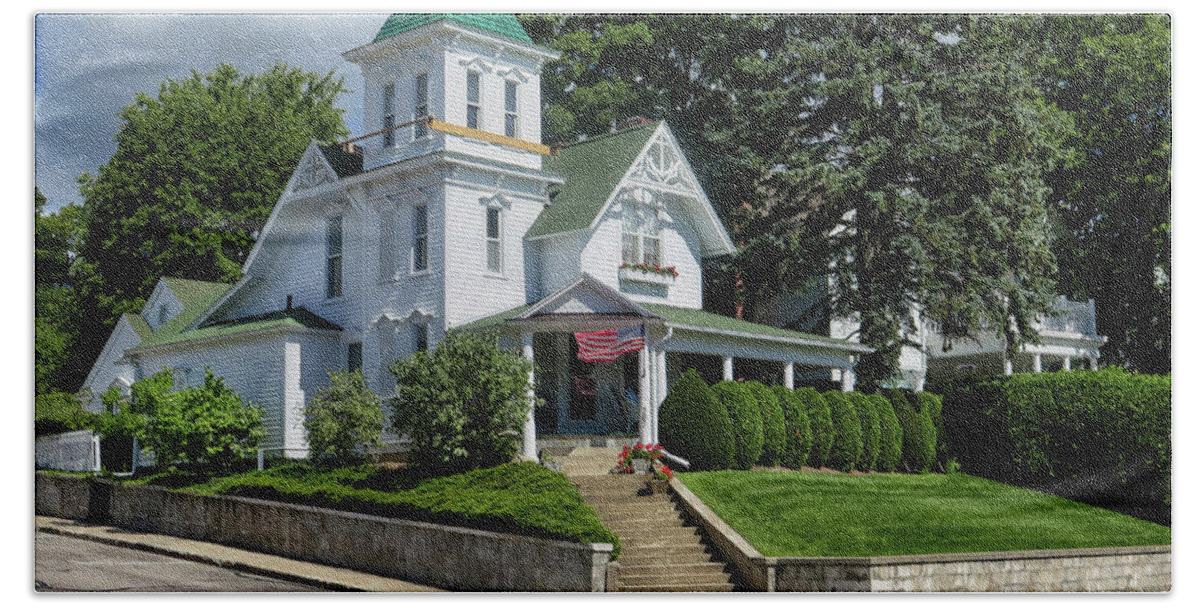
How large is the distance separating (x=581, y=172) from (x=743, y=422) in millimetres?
3958

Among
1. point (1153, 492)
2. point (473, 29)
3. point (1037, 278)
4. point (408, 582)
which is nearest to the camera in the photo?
point (408, 582)

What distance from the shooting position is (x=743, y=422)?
62.8ft

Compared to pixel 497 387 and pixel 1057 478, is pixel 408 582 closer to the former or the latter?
pixel 497 387

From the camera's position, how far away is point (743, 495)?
1783 cm

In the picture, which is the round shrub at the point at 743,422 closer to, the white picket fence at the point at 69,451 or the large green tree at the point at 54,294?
the white picket fence at the point at 69,451

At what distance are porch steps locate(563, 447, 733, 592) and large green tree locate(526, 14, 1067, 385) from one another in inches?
159

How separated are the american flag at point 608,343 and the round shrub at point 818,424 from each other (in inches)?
104

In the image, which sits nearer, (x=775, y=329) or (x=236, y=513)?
(x=236, y=513)

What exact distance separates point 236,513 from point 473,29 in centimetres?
671

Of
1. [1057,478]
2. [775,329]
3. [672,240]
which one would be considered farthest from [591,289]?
[1057,478]

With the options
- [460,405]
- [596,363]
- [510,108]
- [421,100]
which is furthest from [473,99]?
[460,405]

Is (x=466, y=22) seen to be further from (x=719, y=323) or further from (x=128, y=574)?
(x=128, y=574)

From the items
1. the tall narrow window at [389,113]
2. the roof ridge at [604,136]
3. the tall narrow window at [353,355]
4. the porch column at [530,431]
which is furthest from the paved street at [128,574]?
the roof ridge at [604,136]

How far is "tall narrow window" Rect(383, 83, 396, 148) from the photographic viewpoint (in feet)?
60.7
